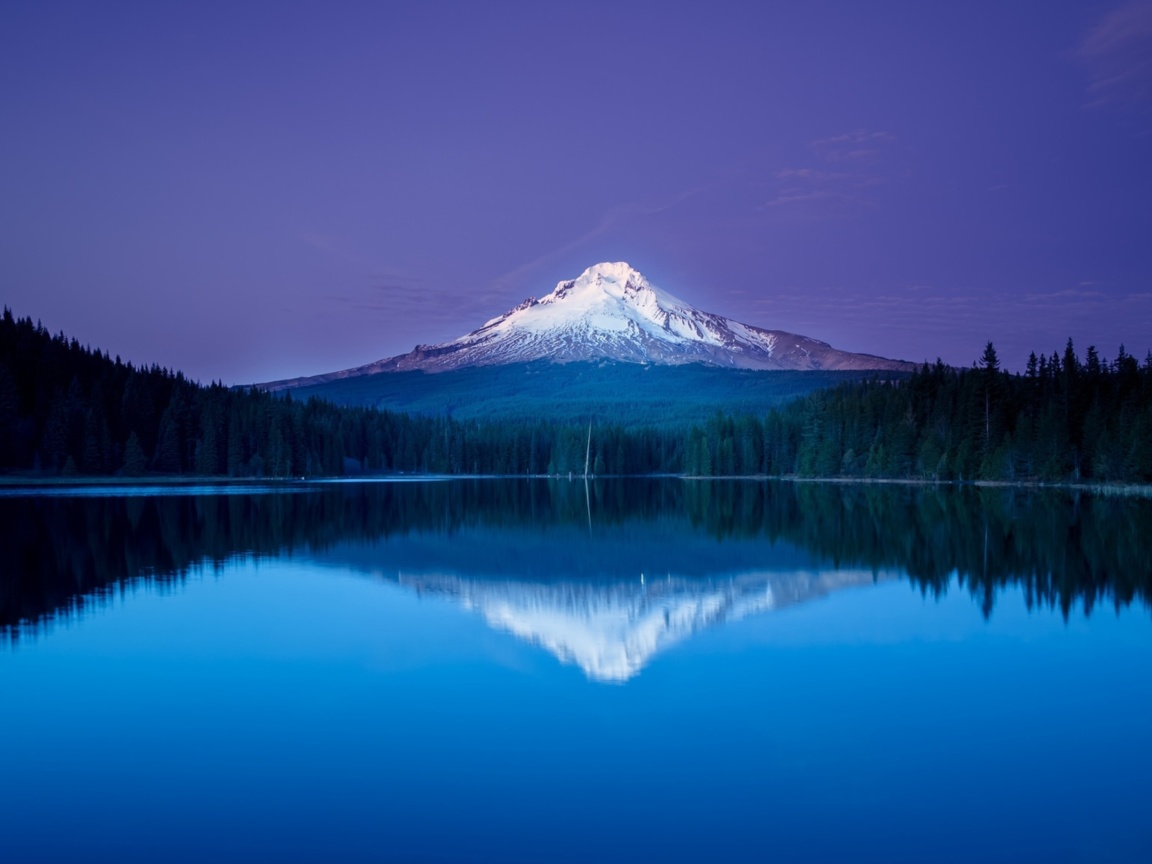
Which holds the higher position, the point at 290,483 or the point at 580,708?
the point at 290,483

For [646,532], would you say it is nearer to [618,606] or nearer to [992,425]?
[618,606]

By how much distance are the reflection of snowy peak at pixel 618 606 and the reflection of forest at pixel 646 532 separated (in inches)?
155

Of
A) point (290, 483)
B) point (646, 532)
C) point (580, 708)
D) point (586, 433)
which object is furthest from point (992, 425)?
point (586, 433)

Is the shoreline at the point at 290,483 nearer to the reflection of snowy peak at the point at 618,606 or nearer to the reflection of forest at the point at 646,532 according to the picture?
the reflection of forest at the point at 646,532

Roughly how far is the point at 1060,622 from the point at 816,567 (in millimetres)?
8589

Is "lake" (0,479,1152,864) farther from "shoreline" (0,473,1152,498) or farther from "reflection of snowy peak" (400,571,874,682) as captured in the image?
"shoreline" (0,473,1152,498)

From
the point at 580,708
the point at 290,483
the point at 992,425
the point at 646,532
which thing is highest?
the point at 992,425

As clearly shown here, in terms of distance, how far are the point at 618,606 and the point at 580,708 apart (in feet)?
25.8

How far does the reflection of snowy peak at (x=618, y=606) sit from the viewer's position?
1599 cm

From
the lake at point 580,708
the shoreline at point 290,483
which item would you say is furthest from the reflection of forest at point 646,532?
the shoreline at point 290,483

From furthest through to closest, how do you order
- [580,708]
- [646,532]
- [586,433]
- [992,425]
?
1. [586,433]
2. [992,425]
3. [646,532]
4. [580,708]

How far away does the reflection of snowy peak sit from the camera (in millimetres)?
15992

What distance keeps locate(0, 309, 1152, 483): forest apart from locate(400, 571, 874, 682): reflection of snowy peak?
155ft

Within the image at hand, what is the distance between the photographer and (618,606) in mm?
20172
